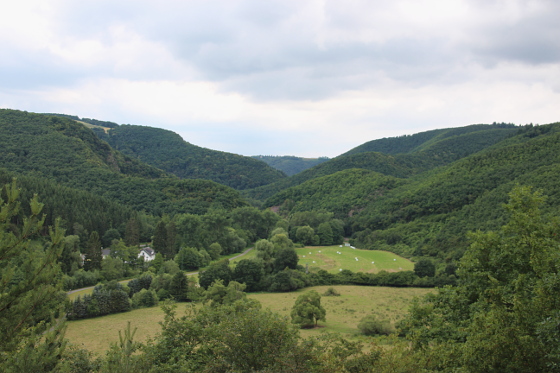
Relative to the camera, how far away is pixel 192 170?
191750 mm

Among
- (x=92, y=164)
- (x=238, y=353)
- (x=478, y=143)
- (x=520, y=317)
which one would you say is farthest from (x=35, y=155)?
(x=478, y=143)

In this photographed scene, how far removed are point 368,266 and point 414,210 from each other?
2484 cm

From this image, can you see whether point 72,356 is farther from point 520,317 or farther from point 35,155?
point 35,155

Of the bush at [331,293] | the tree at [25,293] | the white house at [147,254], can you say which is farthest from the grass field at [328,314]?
the white house at [147,254]

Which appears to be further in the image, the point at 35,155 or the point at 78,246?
the point at 35,155

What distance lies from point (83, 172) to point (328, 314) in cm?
8207

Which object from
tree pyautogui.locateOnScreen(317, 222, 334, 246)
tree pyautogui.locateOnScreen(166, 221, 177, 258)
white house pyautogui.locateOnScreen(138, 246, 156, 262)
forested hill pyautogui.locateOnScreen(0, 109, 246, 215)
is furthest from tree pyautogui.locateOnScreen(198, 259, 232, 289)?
forested hill pyautogui.locateOnScreen(0, 109, 246, 215)

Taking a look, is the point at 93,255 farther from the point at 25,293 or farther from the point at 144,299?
the point at 25,293

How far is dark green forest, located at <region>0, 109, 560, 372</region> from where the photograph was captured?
986 centimetres

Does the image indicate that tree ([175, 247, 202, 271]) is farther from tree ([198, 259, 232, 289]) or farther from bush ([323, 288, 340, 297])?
bush ([323, 288, 340, 297])

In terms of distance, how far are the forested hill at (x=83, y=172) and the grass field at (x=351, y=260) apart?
1279 inches

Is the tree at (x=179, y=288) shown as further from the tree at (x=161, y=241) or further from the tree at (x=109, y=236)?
the tree at (x=109, y=236)

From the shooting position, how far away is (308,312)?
2992 cm

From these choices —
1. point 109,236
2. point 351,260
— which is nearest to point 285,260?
point 351,260
